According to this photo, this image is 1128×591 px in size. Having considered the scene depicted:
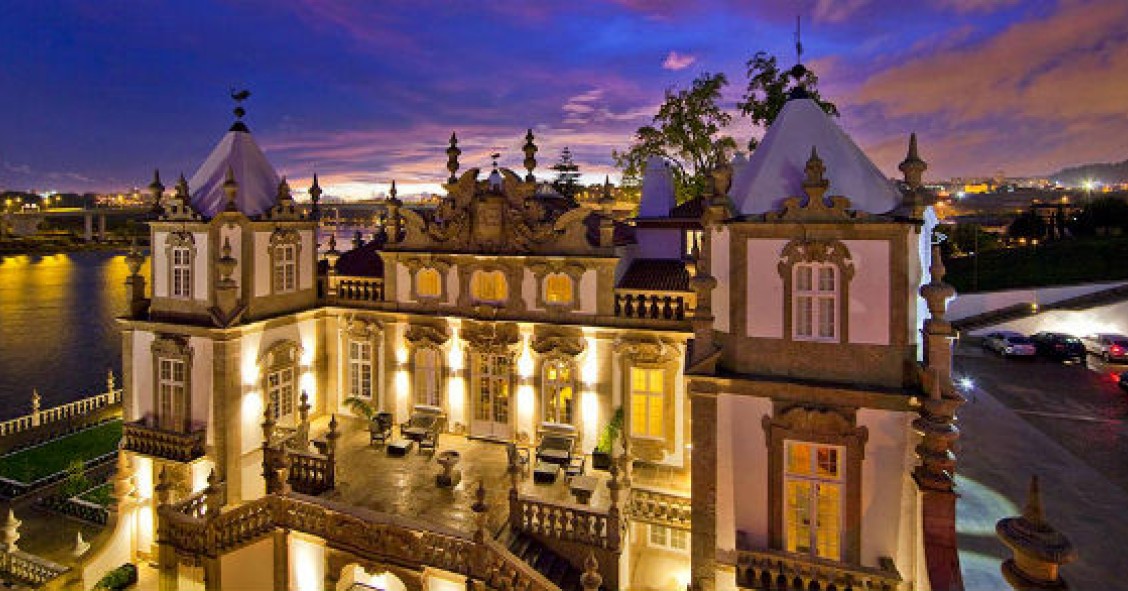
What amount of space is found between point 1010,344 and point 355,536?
38186 mm

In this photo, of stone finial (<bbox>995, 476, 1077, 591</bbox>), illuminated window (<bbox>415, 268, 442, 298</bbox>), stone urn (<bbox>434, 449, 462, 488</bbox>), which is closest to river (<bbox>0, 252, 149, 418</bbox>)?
illuminated window (<bbox>415, 268, 442, 298</bbox>)

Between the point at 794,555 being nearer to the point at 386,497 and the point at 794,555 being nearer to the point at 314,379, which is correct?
the point at 386,497

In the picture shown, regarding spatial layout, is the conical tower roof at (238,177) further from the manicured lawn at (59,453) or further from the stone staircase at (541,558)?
the manicured lawn at (59,453)

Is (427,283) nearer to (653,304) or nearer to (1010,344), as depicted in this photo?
(653,304)

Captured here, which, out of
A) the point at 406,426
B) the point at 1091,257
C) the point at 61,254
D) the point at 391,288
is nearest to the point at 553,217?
the point at 391,288

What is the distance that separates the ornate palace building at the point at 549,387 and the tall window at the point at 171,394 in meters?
0.10

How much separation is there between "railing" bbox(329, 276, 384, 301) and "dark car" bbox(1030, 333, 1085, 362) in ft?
123

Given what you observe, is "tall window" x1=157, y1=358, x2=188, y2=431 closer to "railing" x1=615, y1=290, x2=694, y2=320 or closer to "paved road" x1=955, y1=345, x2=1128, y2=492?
"railing" x1=615, y1=290, x2=694, y2=320

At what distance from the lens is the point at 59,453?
93.4ft

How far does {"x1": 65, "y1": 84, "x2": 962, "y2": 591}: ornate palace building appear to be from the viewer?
10.9m

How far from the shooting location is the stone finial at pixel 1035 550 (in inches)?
297

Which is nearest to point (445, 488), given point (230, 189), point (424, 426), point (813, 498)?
point (424, 426)

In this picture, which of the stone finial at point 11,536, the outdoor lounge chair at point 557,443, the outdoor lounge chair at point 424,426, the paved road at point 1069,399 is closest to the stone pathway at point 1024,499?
the paved road at point 1069,399

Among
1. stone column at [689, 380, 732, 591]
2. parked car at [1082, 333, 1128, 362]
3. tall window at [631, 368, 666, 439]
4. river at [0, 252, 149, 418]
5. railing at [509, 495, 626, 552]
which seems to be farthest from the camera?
river at [0, 252, 149, 418]
